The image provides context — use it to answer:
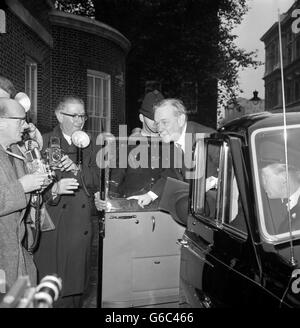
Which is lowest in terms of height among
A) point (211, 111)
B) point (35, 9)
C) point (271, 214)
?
point (271, 214)

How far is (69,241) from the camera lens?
4.00 meters

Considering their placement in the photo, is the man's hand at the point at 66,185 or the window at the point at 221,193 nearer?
the window at the point at 221,193

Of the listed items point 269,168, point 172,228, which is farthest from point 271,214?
point 172,228

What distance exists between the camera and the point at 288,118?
232 cm

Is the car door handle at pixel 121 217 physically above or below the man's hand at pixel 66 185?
below

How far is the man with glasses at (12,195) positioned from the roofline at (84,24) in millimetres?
10667

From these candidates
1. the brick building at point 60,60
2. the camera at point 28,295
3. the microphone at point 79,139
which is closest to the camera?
the camera at point 28,295

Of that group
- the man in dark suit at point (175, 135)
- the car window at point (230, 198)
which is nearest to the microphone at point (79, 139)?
the man in dark suit at point (175, 135)

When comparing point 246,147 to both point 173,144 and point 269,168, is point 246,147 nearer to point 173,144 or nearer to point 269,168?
point 269,168

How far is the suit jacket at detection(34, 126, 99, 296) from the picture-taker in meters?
3.94

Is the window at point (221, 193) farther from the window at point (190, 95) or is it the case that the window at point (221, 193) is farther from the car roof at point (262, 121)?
the window at point (190, 95)

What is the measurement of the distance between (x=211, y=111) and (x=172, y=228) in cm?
1597

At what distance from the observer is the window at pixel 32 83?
36.4 feet

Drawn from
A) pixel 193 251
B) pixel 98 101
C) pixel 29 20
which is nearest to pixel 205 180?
pixel 193 251
